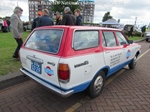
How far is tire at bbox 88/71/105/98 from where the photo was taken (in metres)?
2.92

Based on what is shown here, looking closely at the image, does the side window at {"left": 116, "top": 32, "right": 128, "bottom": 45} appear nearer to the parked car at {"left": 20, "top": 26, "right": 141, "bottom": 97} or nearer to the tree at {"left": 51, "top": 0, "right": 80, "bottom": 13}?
the parked car at {"left": 20, "top": 26, "right": 141, "bottom": 97}

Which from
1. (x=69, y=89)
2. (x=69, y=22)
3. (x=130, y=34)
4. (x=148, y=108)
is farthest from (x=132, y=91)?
(x=130, y=34)

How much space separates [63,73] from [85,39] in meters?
0.92

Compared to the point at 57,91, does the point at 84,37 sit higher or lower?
higher

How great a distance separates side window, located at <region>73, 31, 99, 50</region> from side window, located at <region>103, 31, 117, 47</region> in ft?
1.20

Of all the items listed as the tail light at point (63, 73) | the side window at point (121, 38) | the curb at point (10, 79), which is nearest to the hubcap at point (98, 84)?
the tail light at point (63, 73)

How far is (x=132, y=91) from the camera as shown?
11.7 feet

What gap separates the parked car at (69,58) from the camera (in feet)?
7.55

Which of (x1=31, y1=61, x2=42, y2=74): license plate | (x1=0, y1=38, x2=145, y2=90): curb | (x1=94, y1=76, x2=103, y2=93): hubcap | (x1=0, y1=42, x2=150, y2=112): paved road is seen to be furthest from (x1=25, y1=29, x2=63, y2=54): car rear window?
(x1=94, y1=76, x2=103, y2=93): hubcap

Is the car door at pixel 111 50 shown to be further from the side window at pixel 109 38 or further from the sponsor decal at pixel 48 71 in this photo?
the sponsor decal at pixel 48 71

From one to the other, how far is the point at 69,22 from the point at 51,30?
8.08ft

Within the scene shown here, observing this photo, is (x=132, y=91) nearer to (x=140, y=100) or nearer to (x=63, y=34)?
(x=140, y=100)

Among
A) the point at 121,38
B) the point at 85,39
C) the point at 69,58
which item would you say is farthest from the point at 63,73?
the point at 121,38

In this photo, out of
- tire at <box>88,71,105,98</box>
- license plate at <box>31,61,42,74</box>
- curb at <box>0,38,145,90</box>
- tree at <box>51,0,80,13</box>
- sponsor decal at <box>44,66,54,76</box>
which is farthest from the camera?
tree at <box>51,0,80,13</box>
